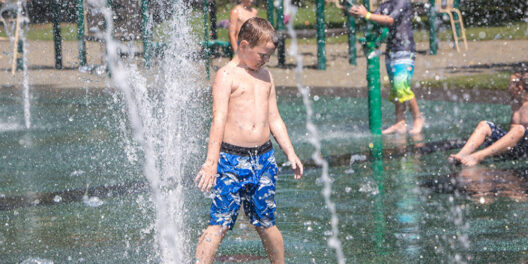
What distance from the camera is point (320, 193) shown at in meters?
5.75

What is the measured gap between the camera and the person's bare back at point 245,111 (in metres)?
3.89

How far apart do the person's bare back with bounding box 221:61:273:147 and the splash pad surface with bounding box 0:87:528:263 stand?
65 cm

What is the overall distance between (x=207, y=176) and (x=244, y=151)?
0.25 meters

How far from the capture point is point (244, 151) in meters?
3.86

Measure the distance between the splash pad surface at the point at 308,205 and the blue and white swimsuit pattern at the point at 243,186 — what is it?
406 millimetres

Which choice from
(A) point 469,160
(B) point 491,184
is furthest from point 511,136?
(B) point 491,184

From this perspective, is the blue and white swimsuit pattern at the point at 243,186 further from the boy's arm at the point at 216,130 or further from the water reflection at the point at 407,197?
the water reflection at the point at 407,197

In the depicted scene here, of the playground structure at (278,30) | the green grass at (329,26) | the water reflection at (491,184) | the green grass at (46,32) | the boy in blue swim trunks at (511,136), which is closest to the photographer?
the water reflection at (491,184)

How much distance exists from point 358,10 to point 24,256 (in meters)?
4.47

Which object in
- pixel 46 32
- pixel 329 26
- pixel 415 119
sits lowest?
pixel 415 119

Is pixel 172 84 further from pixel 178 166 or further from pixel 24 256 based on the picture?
pixel 24 256

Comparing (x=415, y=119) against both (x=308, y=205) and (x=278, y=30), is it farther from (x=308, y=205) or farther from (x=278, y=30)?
(x=278, y=30)

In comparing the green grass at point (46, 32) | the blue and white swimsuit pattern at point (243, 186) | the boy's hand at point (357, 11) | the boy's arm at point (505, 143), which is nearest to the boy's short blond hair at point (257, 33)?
the blue and white swimsuit pattern at point (243, 186)

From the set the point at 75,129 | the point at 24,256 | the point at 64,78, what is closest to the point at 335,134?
the point at 75,129
